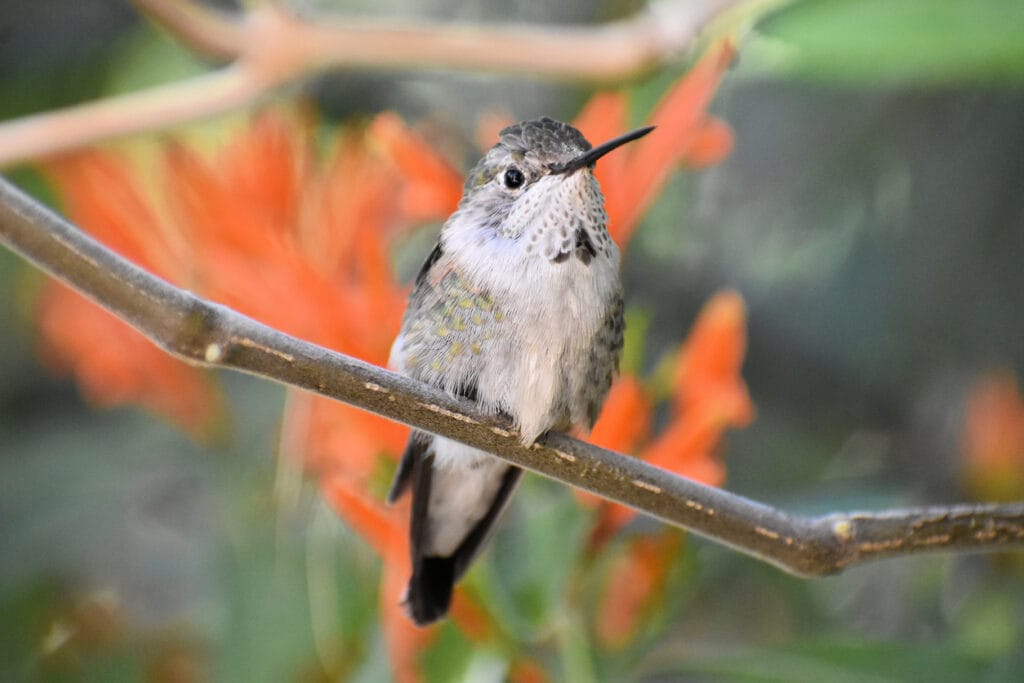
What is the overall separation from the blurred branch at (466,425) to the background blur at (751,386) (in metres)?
0.46

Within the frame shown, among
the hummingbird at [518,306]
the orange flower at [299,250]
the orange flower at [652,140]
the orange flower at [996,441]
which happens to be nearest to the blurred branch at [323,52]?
the orange flower at [299,250]

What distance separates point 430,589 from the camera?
0.95 meters

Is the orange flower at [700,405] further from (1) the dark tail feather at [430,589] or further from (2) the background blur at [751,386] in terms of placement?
(2) the background blur at [751,386]

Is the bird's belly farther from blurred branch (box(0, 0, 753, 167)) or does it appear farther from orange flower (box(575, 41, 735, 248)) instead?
blurred branch (box(0, 0, 753, 167))

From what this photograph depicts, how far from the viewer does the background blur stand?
4.85 feet

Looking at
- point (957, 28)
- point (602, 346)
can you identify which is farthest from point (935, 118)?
point (602, 346)

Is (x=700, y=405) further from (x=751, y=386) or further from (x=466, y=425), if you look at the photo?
(x=751, y=386)

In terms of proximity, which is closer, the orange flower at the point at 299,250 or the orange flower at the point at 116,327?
the orange flower at the point at 299,250

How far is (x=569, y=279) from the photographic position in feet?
2.85

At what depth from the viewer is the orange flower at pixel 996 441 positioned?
1516 millimetres

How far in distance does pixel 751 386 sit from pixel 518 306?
33.1 inches

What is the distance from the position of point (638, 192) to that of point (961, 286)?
78 cm

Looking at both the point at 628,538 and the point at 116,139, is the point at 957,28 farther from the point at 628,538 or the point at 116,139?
the point at 116,139

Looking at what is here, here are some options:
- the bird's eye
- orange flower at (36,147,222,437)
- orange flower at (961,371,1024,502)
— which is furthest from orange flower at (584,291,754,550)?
orange flower at (961,371,1024,502)
